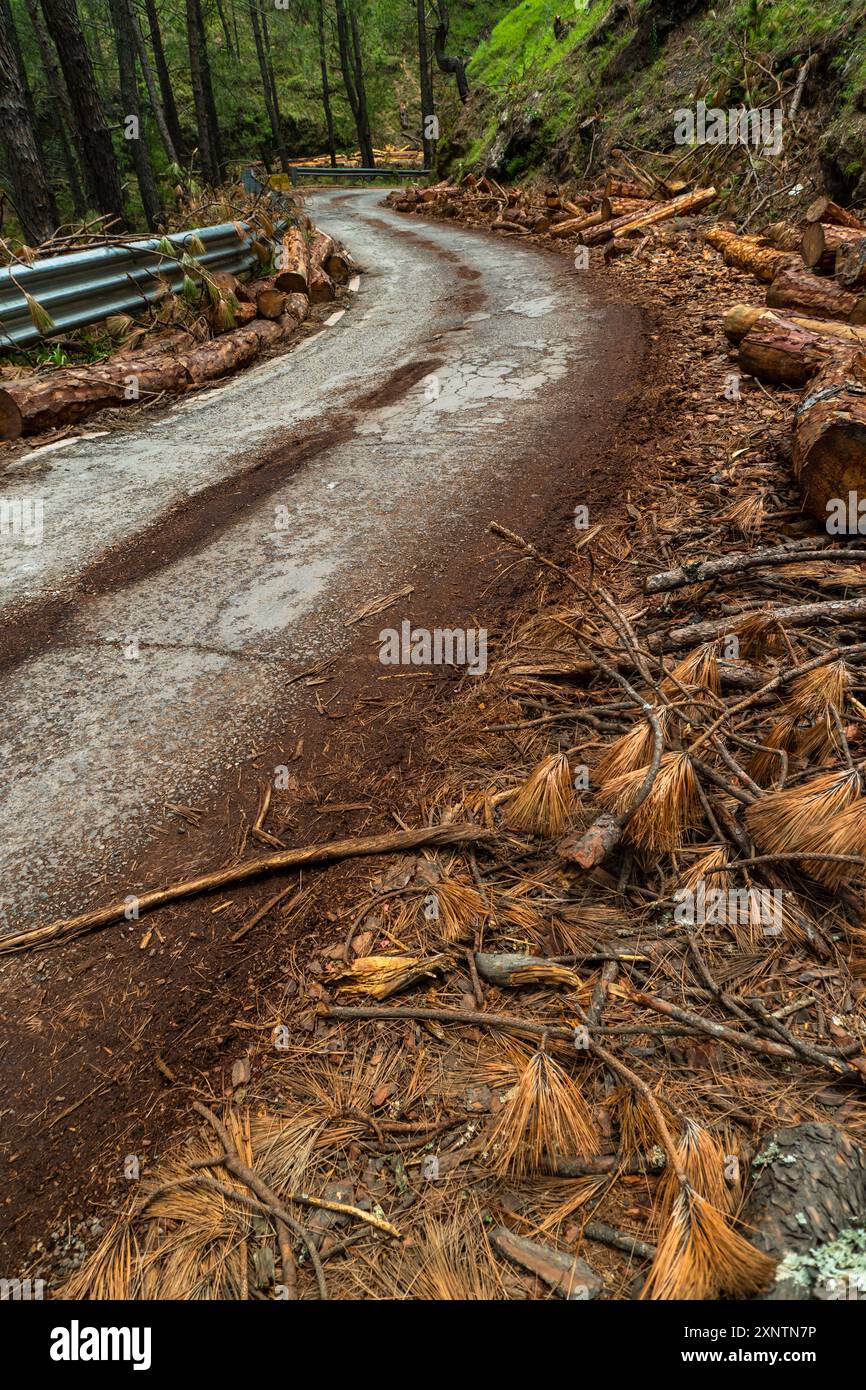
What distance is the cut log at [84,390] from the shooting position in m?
6.11

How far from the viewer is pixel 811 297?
6922mm

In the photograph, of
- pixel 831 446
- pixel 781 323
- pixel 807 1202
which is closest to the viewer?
pixel 807 1202

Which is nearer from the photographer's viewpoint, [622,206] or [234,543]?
[234,543]

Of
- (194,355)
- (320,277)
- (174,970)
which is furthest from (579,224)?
(174,970)

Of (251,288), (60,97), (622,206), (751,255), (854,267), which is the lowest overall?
(854,267)

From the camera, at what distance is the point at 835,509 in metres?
3.77

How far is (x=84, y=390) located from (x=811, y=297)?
21.2 ft

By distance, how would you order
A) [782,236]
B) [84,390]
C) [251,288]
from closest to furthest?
1. [84,390]
2. [782,236]
3. [251,288]

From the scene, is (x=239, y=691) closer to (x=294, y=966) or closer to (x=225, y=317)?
(x=294, y=966)

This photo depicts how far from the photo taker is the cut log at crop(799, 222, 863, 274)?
25.2 feet

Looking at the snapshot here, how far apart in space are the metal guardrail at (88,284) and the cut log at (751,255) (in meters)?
6.30

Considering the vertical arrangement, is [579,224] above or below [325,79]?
below

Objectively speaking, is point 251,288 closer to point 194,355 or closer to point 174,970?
point 194,355

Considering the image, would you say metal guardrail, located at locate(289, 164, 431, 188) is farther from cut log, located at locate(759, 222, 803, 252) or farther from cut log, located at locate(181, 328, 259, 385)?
cut log, located at locate(181, 328, 259, 385)
